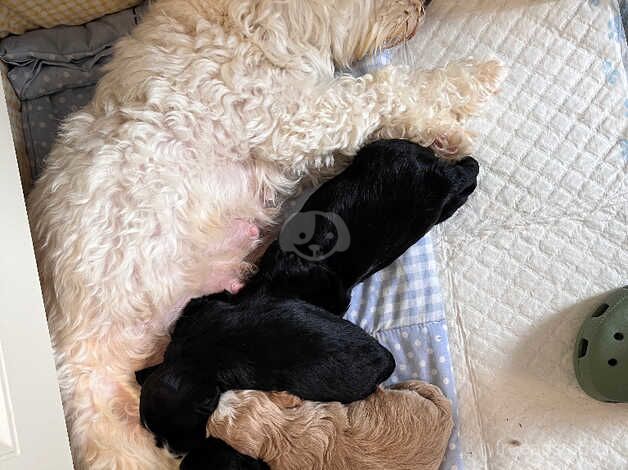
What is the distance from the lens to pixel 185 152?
5.51 feet

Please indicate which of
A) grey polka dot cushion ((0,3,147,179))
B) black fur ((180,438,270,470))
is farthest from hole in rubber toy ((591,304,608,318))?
grey polka dot cushion ((0,3,147,179))

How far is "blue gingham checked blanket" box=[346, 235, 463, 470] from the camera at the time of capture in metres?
1.83

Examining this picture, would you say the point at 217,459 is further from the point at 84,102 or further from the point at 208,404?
the point at 84,102

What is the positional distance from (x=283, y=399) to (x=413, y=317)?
17.1 inches

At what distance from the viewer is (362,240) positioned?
5.65 ft

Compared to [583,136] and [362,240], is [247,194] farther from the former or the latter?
[583,136]

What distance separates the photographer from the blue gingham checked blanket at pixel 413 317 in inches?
72.1

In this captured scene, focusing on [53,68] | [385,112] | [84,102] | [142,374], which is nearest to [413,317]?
[385,112]

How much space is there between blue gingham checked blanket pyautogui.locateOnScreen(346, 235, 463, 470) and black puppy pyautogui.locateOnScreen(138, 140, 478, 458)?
109mm

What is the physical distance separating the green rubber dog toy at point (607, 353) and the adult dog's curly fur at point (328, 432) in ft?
1.22

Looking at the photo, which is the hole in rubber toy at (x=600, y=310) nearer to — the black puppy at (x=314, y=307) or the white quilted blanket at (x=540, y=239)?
the white quilted blanket at (x=540, y=239)

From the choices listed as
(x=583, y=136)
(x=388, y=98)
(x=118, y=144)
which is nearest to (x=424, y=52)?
(x=388, y=98)

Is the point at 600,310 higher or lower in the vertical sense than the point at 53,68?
higher

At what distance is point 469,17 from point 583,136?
46cm
